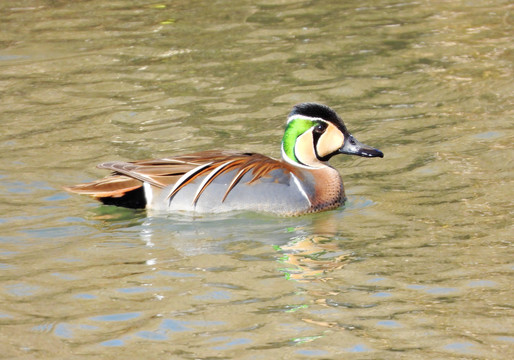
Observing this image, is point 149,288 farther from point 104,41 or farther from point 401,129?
point 104,41

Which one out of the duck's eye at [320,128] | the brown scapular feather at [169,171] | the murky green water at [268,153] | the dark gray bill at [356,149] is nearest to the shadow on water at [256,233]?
the murky green water at [268,153]

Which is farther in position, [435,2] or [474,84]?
[435,2]

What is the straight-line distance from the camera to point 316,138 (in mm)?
8773

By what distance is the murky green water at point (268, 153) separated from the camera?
598 cm

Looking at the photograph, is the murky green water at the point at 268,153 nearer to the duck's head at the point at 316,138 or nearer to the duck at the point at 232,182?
the duck at the point at 232,182

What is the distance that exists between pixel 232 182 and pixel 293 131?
2.66 feet

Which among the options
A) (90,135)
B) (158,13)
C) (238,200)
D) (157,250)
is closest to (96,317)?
(157,250)

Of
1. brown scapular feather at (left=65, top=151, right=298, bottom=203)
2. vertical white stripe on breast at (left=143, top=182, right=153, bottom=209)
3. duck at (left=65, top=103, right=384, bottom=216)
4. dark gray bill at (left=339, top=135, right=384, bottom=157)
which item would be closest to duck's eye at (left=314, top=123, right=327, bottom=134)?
duck at (left=65, top=103, right=384, bottom=216)

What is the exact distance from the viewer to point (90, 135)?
10.3m

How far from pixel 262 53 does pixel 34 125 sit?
3.15 meters

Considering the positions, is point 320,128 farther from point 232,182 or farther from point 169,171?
point 169,171

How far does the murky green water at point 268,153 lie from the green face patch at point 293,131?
0.67m

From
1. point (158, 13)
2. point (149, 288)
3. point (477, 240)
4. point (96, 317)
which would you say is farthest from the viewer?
point (158, 13)

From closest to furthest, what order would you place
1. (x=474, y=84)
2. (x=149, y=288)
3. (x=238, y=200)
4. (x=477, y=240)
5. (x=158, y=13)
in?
(x=149, y=288)
(x=477, y=240)
(x=238, y=200)
(x=474, y=84)
(x=158, y=13)
